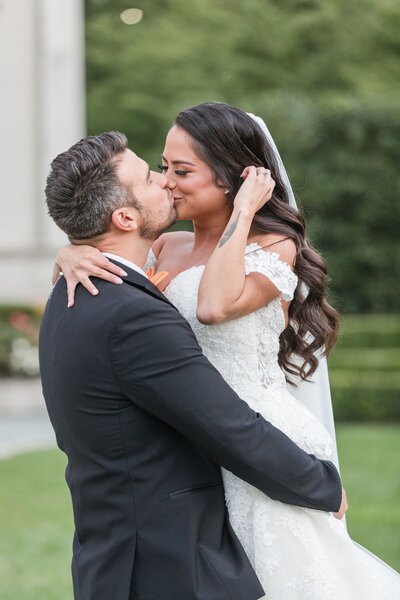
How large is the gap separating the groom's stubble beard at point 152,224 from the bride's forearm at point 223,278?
0.15 metres

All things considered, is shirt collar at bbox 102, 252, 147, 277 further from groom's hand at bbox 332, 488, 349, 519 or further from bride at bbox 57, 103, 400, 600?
groom's hand at bbox 332, 488, 349, 519

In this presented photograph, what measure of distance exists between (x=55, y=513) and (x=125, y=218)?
20.0ft

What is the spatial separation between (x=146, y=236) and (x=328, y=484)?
2.43 feet

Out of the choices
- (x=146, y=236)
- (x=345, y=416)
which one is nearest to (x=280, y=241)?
(x=146, y=236)

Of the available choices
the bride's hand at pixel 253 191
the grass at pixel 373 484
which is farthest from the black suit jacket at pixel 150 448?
the grass at pixel 373 484

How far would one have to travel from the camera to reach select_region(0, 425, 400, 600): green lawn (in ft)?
21.6

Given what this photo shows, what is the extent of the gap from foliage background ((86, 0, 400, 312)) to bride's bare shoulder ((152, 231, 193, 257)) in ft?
52.7

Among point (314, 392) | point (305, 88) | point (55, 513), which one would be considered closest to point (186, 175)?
point (314, 392)

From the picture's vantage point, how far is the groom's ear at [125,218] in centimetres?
257

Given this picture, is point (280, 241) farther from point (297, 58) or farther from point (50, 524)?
point (297, 58)

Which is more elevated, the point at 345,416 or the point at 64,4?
the point at 64,4

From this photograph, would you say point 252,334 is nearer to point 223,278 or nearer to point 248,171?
point 223,278

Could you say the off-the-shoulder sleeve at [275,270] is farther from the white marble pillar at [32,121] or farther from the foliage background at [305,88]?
the foliage background at [305,88]

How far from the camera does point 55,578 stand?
650cm
